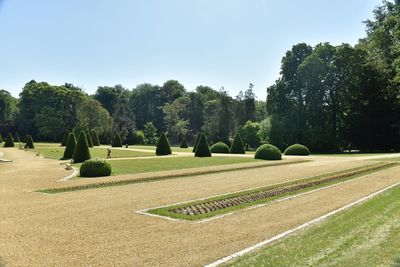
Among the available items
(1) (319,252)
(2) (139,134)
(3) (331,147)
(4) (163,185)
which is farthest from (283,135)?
(1) (319,252)

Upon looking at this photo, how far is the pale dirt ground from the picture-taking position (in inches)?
261

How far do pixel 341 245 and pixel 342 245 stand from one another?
2cm

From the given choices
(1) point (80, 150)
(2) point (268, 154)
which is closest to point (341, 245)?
(1) point (80, 150)

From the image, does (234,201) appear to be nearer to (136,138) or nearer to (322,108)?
(322,108)

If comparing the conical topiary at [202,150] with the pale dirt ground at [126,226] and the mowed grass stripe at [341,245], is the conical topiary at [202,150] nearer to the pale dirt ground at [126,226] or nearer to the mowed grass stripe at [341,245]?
the pale dirt ground at [126,226]

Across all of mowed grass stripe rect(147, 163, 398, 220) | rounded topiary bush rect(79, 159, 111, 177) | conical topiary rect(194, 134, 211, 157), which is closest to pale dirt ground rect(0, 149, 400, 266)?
mowed grass stripe rect(147, 163, 398, 220)

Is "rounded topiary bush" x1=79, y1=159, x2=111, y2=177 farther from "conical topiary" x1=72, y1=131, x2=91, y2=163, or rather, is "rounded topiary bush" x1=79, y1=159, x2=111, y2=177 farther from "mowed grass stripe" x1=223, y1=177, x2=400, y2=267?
"mowed grass stripe" x1=223, y1=177, x2=400, y2=267

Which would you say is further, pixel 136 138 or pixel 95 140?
pixel 136 138

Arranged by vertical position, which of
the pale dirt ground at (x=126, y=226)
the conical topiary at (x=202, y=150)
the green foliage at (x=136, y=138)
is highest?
the green foliage at (x=136, y=138)

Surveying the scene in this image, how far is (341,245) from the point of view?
7195 millimetres

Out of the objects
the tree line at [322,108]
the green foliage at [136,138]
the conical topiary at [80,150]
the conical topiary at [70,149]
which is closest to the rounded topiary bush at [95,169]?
the conical topiary at [80,150]

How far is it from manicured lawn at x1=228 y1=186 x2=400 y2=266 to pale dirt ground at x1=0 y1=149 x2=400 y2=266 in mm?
652

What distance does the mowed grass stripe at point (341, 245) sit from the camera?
20.6ft

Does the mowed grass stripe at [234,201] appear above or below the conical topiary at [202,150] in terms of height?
below
